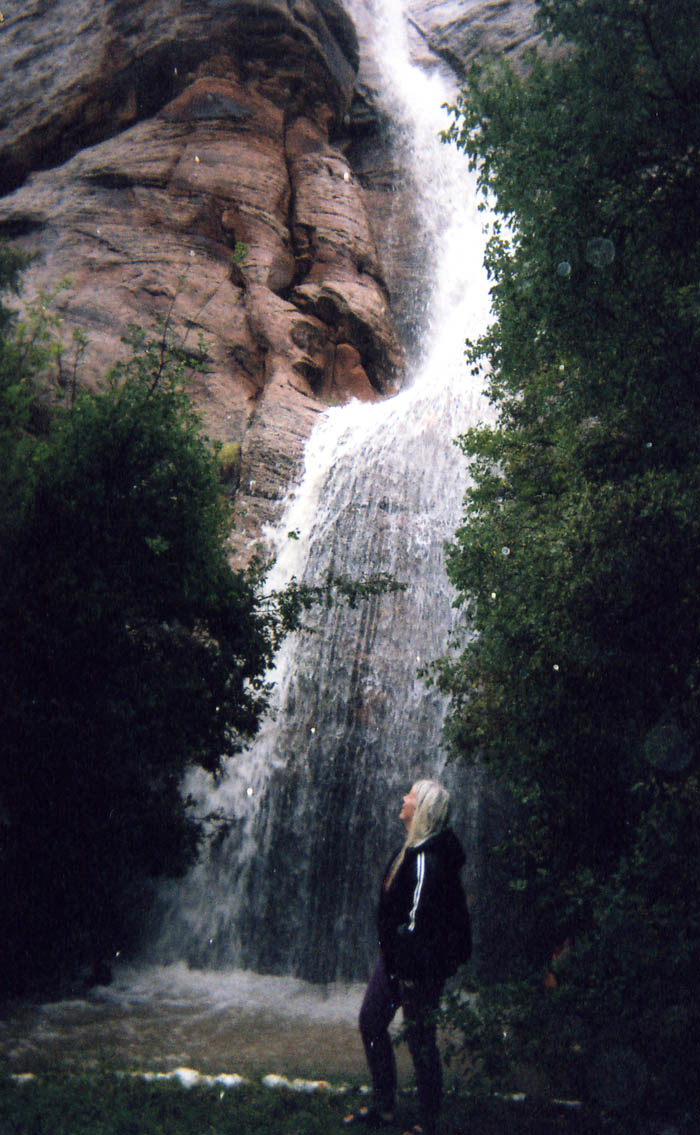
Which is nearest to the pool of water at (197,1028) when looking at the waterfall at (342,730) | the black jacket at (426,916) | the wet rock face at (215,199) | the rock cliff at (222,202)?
the waterfall at (342,730)

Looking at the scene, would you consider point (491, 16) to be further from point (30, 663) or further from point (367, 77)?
point (30, 663)

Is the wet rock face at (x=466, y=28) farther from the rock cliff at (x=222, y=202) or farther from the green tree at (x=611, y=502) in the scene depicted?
the green tree at (x=611, y=502)

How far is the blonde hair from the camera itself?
15.0ft

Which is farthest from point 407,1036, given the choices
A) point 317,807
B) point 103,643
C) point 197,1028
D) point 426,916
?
point 317,807

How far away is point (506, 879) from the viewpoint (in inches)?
360

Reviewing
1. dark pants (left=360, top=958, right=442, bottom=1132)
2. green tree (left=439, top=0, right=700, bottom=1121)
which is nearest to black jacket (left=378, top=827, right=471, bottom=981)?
dark pants (left=360, top=958, right=442, bottom=1132)

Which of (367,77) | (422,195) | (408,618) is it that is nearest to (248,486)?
(408,618)

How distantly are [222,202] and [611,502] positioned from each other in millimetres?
16580

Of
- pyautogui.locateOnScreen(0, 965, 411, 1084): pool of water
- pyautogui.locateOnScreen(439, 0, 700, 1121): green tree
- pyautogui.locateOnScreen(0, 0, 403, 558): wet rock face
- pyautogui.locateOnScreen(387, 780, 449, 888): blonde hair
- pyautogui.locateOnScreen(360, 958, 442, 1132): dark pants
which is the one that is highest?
pyautogui.locateOnScreen(0, 0, 403, 558): wet rock face

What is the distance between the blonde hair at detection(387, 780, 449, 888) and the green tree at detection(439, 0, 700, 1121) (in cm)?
102

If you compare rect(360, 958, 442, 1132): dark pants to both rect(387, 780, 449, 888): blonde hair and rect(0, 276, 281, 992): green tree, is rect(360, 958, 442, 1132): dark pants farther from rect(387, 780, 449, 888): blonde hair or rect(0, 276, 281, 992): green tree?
rect(0, 276, 281, 992): green tree

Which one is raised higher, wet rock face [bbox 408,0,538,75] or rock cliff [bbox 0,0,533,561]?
wet rock face [bbox 408,0,538,75]

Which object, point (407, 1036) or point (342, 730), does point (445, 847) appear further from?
point (342, 730)

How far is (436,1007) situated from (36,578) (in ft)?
12.7
